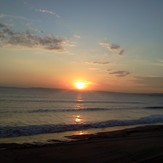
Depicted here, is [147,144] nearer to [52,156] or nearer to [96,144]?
[96,144]

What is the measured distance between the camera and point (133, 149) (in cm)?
1295

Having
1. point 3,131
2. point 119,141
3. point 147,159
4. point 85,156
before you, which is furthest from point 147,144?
point 3,131

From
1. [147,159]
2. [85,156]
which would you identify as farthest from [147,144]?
[85,156]

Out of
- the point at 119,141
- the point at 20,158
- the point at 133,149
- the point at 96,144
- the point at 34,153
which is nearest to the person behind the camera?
the point at 20,158

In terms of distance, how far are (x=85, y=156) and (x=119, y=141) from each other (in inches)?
174

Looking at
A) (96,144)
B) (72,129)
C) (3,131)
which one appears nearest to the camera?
(96,144)

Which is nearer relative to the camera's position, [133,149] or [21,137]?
[133,149]

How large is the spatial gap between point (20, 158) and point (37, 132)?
816 centimetres

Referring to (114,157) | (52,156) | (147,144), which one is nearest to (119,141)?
(147,144)

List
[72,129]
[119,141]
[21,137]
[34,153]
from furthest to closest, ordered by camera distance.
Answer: [72,129] < [21,137] < [119,141] < [34,153]

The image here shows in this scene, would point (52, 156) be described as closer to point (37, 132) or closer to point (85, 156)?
point (85, 156)

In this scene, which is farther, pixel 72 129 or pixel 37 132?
pixel 72 129

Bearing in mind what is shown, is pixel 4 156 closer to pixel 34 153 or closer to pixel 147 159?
pixel 34 153

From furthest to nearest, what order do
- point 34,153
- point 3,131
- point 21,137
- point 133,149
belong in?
point 3,131, point 21,137, point 133,149, point 34,153
